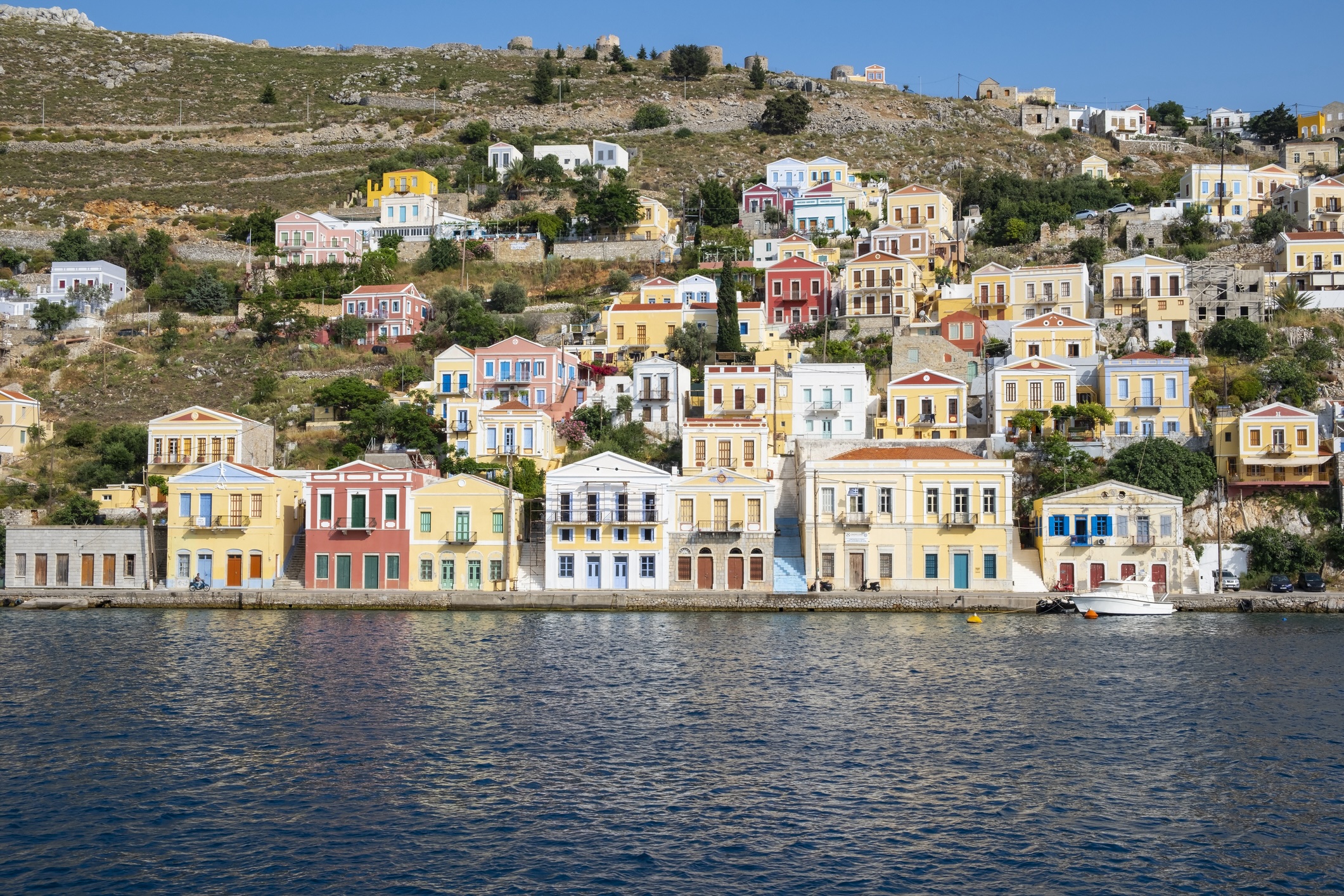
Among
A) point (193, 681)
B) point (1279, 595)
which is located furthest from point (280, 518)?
point (1279, 595)

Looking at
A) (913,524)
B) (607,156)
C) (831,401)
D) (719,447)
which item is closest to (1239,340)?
(831,401)

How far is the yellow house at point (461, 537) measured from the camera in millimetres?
50188

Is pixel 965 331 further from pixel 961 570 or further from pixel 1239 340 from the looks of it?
pixel 961 570

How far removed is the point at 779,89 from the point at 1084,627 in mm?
101368

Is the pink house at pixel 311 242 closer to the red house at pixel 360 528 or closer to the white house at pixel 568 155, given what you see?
the white house at pixel 568 155

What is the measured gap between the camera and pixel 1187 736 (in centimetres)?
2784

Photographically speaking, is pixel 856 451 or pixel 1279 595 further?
pixel 856 451

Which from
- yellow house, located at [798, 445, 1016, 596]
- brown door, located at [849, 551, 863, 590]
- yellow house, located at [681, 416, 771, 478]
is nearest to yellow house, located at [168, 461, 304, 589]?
yellow house, located at [681, 416, 771, 478]

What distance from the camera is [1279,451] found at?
52.9m

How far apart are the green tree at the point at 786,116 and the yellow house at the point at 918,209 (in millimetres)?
35216

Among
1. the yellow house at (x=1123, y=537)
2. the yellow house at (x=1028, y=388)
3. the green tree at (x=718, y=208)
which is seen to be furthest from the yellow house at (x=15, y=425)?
the green tree at (x=718, y=208)

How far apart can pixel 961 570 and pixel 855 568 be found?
3.95 m

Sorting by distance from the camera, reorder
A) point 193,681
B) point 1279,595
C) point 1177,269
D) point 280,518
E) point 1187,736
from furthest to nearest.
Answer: point 1177,269
point 280,518
point 1279,595
point 193,681
point 1187,736

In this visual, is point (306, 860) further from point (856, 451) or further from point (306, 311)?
point (306, 311)
